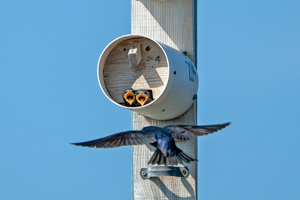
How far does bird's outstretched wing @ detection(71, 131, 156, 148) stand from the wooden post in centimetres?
64

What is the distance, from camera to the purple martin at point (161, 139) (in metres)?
4.52

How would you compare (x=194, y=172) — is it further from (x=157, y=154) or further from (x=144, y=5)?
(x=144, y=5)

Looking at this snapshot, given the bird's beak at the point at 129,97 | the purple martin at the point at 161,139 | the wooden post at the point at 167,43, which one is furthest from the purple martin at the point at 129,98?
the wooden post at the point at 167,43

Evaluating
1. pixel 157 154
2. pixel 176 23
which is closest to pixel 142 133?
pixel 157 154

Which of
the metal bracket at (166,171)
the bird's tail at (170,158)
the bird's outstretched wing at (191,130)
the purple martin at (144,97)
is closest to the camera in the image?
the bird's outstretched wing at (191,130)

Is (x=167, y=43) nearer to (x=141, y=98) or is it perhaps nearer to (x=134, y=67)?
(x=134, y=67)

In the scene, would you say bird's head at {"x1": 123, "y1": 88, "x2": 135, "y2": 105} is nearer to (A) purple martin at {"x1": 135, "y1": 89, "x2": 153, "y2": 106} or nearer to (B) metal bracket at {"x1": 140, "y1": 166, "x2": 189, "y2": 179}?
(A) purple martin at {"x1": 135, "y1": 89, "x2": 153, "y2": 106}

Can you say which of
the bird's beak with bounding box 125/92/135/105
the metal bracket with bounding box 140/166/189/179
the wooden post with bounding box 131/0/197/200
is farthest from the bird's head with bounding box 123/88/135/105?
the metal bracket with bounding box 140/166/189/179

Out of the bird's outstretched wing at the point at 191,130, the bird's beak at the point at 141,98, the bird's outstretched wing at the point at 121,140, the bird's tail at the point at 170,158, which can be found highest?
the bird's beak at the point at 141,98

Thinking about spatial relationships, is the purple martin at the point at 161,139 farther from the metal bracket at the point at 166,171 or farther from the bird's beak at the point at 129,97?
the metal bracket at the point at 166,171

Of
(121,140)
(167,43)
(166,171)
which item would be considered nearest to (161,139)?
(121,140)

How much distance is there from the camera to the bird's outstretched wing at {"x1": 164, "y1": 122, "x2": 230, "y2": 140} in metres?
4.51

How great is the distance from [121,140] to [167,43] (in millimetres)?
1081

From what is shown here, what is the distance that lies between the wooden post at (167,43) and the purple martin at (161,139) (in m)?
0.48
